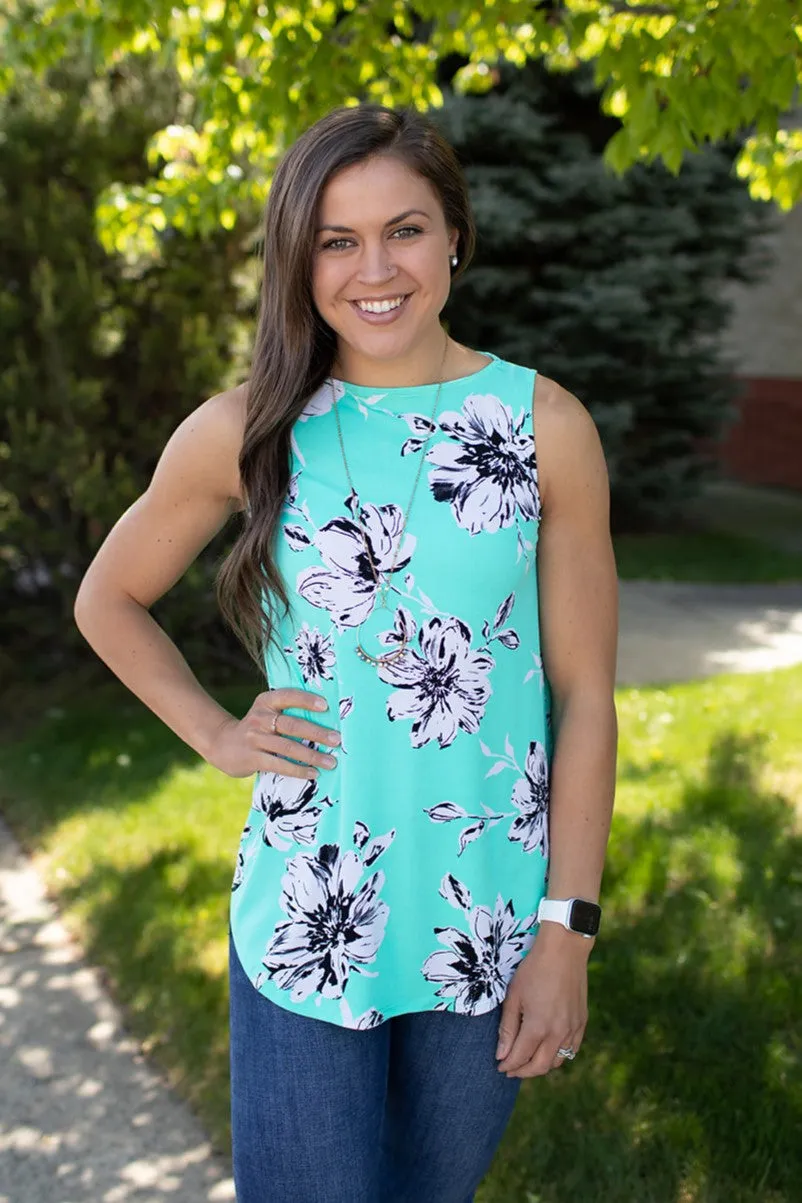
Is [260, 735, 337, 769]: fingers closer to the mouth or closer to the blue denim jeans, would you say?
the blue denim jeans

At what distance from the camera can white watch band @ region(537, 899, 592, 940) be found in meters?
1.78

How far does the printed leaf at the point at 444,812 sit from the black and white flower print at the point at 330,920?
0.05 meters

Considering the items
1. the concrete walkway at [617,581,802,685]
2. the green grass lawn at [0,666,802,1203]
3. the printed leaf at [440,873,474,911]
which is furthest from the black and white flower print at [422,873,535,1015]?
the concrete walkway at [617,581,802,685]

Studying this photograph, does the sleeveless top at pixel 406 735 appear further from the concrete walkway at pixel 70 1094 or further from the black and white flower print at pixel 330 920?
the concrete walkway at pixel 70 1094

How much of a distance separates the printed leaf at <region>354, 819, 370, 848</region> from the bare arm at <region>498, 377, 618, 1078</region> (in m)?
0.27

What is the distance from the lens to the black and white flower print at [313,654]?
1.78 metres

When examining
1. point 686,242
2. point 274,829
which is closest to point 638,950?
point 274,829

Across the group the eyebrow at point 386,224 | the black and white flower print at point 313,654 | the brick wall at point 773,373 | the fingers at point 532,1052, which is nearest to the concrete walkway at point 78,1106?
the fingers at point 532,1052

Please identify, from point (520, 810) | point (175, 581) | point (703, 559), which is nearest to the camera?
point (520, 810)

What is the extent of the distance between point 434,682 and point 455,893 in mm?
278

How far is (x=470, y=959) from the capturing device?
1748mm

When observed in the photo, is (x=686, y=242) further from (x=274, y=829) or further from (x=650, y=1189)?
(x=274, y=829)

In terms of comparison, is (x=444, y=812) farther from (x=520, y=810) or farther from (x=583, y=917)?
(x=583, y=917)

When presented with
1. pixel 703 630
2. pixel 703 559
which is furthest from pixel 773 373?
pixel 703 630
